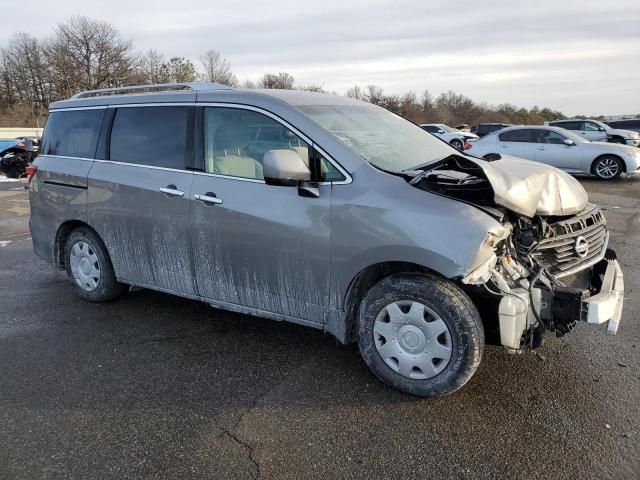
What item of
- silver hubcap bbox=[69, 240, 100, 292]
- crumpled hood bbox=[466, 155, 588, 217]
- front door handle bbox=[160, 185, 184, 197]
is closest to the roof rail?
front door handle bbox=[160, 185, 184, 197]

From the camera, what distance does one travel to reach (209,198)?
3.78 meters

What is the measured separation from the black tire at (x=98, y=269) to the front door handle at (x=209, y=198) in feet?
4.70

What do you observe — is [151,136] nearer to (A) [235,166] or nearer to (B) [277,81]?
(A) [235,166]

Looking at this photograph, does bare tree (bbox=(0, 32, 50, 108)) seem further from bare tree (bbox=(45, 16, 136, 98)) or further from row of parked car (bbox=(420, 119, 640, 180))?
row of parked car (bbox=(420, 119, 640, 180))

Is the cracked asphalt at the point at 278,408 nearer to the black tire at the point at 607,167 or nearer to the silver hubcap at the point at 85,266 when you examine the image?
the silver hubcap at the point at 85,266

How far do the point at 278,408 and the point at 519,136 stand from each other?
1399 cm

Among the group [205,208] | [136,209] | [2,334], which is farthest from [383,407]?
[2,334]

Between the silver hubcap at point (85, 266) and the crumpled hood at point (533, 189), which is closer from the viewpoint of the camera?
the crumpled hood at point (533, 189)

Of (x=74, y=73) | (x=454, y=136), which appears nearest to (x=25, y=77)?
(x=74, y=73)

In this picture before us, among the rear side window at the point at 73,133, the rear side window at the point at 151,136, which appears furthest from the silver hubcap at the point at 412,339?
the rear side window at the point at 73,133

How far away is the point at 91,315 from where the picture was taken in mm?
4734

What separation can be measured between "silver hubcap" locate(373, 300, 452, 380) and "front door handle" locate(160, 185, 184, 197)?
179cm

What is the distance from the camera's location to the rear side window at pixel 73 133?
473cm

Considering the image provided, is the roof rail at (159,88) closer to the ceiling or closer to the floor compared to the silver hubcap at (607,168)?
closer to the ceiling
